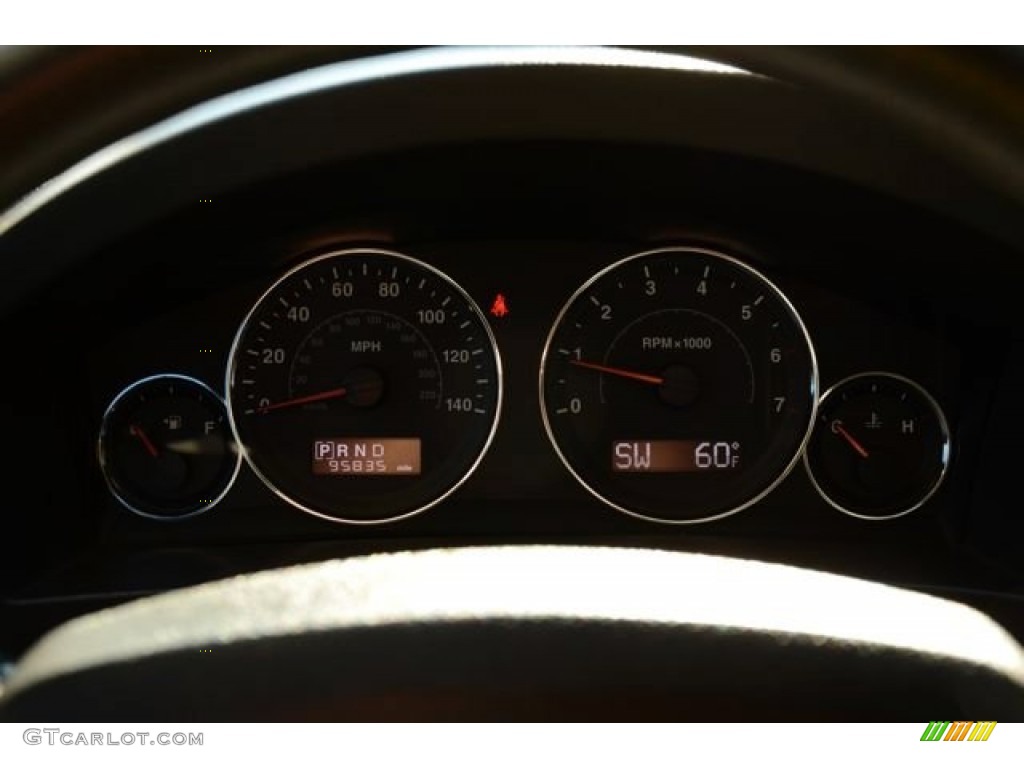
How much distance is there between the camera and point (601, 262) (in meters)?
2.15

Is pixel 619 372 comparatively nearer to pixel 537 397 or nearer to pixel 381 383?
pixel 537 397

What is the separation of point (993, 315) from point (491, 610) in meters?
0.94

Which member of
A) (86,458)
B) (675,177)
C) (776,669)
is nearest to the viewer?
(776,669)

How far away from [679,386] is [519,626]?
0.77 metres

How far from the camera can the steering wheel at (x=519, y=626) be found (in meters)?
1.36

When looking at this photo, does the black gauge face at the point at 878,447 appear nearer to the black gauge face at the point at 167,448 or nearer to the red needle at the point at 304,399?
the red needle at the point at 304,399

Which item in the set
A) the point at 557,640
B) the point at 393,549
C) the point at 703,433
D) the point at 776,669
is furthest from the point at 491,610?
the point at 703,433

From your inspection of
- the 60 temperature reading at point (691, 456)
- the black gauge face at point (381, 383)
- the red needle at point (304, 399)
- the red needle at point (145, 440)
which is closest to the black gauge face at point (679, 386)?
the 60 temperature reading at point (691, 456)

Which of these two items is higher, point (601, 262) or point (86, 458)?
point (601, 262)

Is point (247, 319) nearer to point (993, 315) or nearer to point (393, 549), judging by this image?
point (393, 549)
